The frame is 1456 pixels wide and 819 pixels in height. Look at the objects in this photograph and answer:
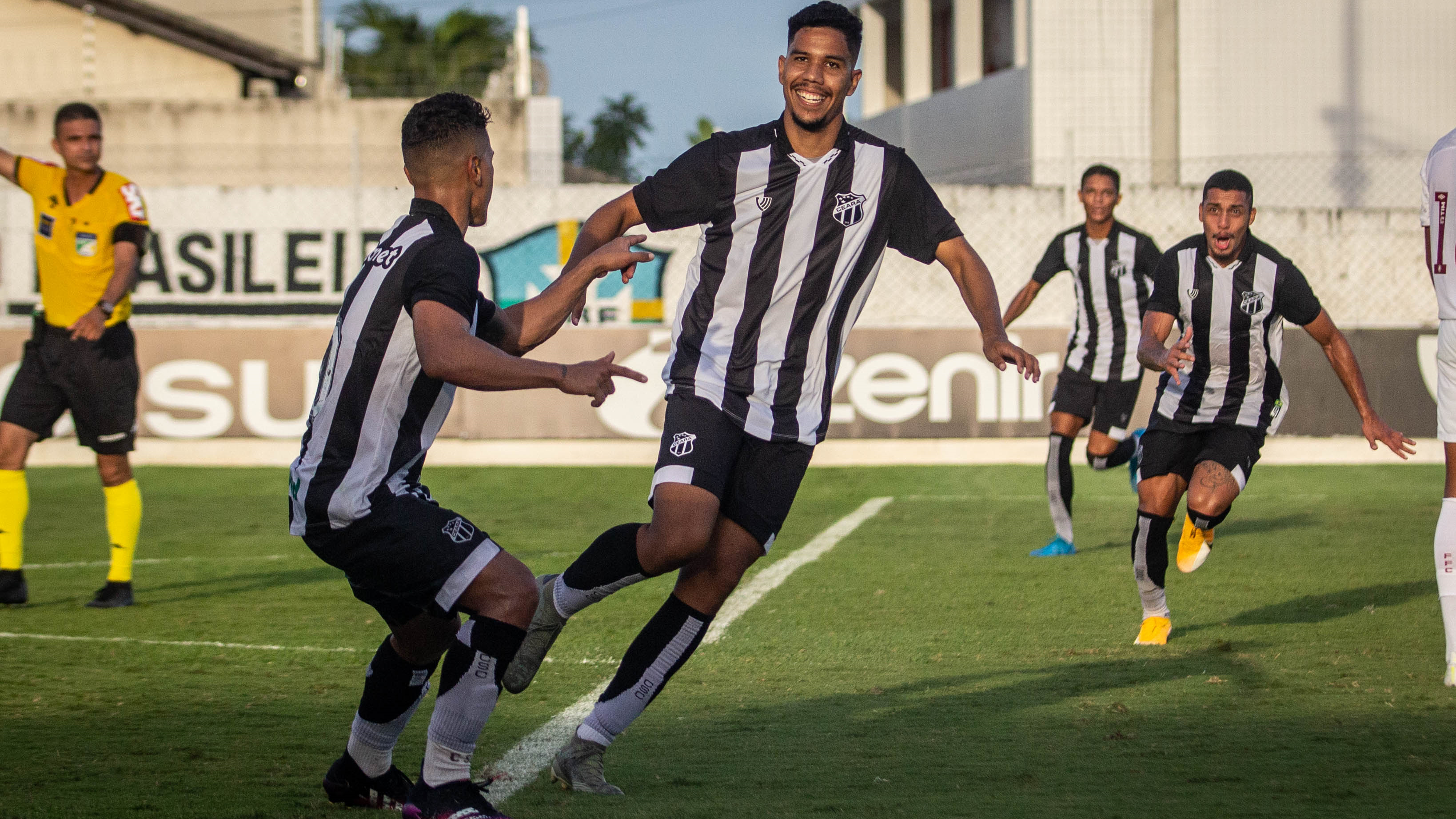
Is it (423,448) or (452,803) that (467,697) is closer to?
(452,803)

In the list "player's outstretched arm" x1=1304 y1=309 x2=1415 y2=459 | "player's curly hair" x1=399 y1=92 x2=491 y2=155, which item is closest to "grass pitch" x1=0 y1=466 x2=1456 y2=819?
"player's outstretched arm" x1=1304 y1=309 x2=1415 y2=459

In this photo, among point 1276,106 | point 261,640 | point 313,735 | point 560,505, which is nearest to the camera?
point 313,735

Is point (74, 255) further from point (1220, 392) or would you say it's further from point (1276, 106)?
point (1276, 106)

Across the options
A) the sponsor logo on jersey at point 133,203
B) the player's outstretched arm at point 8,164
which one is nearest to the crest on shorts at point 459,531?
the sponsor logo on jersey at point 133,203

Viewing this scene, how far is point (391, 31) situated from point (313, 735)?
135 feet

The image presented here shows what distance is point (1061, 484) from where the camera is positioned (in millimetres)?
8602

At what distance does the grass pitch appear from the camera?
3838mm

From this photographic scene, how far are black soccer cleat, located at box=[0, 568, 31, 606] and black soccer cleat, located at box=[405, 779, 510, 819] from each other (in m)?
4.30

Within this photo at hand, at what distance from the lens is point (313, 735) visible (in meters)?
4.52

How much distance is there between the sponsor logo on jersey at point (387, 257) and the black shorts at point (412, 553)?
22.2 inches

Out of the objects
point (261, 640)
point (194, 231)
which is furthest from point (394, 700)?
point (194, 231)

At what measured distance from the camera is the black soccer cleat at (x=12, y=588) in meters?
6.97

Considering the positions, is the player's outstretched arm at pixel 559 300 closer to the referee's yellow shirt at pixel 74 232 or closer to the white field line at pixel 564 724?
the white field line at pixel 564 724

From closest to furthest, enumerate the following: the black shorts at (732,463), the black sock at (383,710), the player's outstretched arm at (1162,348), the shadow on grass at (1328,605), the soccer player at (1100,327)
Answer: the black sock at (383,710) < the black shorts at (732,463) < the player's outstretched arm at (1162,348) < the shadow on grass at (1328,605) < the soccer player at (1100,327)
